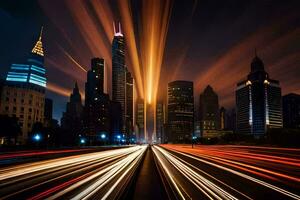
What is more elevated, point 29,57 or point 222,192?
point 29,57

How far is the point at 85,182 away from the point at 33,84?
178m

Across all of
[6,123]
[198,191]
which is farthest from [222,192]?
[6,123]

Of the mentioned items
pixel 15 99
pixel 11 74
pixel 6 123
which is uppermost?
pixel 11 74

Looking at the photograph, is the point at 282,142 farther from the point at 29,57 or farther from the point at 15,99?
the point at 29,57

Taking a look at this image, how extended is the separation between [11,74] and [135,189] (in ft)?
616

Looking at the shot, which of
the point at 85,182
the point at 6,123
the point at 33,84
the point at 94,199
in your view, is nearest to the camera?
the point at 94,199

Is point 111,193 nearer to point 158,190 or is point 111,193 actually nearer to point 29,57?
point 158,190

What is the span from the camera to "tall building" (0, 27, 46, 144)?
165 metres

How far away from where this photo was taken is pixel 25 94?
173 m

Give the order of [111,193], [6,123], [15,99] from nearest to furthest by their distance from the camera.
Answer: [111,193] → [6,123] → [15,99]

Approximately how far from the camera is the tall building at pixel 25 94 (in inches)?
6481

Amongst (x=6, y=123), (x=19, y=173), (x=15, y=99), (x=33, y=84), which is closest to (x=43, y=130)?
(x=6, y=123)

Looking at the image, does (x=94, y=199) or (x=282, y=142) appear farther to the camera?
(x=282, y=142)

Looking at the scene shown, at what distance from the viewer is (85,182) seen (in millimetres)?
17891
